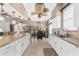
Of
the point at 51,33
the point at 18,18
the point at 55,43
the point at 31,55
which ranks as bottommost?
the point at 31,55

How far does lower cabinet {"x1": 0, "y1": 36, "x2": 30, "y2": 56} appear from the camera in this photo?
232cm

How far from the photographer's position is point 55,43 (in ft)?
8.16

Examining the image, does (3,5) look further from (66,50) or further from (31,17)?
(66,50)

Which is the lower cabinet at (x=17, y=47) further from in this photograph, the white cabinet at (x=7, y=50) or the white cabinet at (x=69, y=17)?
the white cabinet at (x=69, y=17)

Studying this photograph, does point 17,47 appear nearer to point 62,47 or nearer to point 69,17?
point 62,47

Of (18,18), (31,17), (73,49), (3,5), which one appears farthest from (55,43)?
(3,5)

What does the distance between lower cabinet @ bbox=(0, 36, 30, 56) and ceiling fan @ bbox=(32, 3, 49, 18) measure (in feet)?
1.48

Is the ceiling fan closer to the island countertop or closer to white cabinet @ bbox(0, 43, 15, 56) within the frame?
the island countertop

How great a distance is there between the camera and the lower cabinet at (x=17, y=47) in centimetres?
232

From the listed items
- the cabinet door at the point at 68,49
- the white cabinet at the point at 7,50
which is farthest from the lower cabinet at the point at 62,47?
the white cabinet at the point at 7,50

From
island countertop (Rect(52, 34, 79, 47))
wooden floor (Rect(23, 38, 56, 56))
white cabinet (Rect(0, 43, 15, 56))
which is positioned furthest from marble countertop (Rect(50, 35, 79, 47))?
white cabinet (Rect(0, 43, 15, 56))

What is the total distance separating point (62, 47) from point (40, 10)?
2.42ft

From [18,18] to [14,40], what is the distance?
383mm

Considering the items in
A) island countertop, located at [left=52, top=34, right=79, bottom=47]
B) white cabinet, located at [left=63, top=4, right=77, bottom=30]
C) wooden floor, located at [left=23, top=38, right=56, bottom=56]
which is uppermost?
white cabinet, located at [left=63, top=4, right=77, bottom=30]
